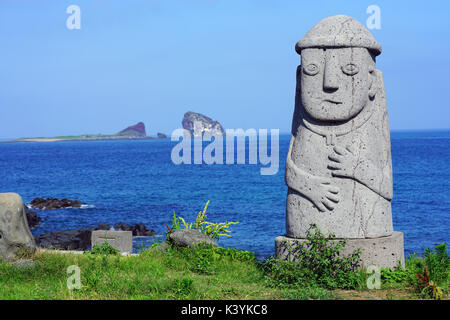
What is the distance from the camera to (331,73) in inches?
331

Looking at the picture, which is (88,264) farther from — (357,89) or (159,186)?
(159,186)

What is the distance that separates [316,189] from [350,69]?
183 centimetres

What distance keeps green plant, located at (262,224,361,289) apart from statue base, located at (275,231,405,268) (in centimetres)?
9

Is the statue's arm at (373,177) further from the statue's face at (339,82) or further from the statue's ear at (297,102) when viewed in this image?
the statue's ear at (297,102)

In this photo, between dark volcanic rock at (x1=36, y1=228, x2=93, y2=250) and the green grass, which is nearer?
the green grass

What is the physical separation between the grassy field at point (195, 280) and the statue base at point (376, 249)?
0.57 ft

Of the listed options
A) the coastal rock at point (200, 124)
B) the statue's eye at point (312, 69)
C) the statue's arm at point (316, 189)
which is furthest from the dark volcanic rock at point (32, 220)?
the coastal rock at point (200, 124)

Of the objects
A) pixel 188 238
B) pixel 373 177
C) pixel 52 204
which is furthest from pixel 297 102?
pixel 52 204

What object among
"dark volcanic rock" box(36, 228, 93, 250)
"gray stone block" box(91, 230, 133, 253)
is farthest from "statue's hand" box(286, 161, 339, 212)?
"dark volcanic rock" box(36, 228, 93, 250)

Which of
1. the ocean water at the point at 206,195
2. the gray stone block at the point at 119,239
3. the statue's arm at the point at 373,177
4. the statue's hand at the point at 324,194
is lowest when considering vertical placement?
the ocean water at the point at 206,195

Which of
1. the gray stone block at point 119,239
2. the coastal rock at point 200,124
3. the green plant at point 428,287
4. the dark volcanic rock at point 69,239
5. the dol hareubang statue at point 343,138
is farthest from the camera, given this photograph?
the coastal rock at point 200,124

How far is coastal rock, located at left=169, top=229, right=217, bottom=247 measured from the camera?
1030cm

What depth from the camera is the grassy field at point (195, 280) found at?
752 cm

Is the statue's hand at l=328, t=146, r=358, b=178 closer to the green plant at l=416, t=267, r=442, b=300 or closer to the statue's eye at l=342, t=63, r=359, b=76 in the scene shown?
the statue's eye at l=342, t=63, r=359, b=76
